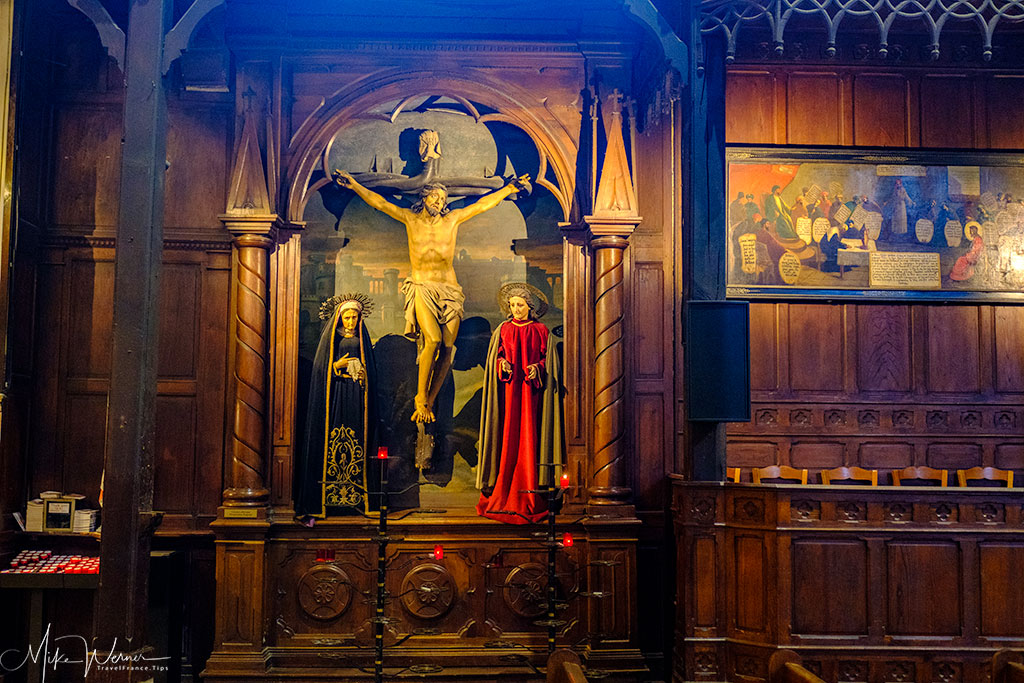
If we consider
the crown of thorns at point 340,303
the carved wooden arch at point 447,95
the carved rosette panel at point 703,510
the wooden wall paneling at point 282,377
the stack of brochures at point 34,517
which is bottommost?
the stack of brochures at point 34,517

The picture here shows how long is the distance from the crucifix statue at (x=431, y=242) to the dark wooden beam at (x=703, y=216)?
1880 mm

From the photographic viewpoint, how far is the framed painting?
303 inches

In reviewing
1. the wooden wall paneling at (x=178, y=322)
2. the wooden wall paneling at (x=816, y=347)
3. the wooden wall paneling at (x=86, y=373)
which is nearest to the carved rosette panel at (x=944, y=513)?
the wooden wall paneling at (x=816, y=347)

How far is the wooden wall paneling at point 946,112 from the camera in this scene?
7770 mm

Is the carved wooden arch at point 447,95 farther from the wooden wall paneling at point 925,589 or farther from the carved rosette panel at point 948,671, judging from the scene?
the carved rosette panel at point 948,671

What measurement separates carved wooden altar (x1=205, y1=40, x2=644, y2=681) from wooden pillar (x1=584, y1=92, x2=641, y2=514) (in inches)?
0.5

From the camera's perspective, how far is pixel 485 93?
276 inches

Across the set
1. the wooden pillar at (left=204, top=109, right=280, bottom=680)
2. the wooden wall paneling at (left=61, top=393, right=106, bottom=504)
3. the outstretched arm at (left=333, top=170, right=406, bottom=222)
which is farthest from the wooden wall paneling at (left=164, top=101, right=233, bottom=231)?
the wooden wall paneling at (left=61, top=393, right=106, bottom=504)

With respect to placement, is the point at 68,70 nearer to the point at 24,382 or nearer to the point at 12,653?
the point at 24,382

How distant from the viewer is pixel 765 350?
7.66m

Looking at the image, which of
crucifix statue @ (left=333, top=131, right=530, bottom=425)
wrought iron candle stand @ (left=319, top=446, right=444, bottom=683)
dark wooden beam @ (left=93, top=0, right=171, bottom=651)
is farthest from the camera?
crucifix statue @ (left=333, top=131, right=530, bottom=425)

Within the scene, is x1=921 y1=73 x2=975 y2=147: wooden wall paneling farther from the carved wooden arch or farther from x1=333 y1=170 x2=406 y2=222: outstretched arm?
x1=333 y1=170 x2=406 y2=222: outstretched arm

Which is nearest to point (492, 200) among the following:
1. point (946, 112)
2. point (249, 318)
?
point (249, 318)

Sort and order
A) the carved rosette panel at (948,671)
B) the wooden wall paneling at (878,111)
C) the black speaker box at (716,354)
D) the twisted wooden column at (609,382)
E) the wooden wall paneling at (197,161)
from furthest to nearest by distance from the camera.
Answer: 1. the wooden wall paneling at (878,111)
2. the wooden wall paneling at (197,161)
3. the twisted wooden column at (609,382)
4. the black speaker box at (716,354)
5. the carved rosette panel at (948,671)
